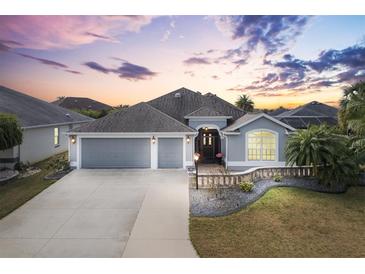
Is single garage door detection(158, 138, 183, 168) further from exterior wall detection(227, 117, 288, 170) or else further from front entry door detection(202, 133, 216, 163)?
front entry door detection(202, 133, 216, 163)

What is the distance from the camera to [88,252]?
225 inches

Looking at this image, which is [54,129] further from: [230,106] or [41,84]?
[230,106]

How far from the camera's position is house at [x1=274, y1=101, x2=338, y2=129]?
1892cm

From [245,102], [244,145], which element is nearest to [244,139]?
[244,145]

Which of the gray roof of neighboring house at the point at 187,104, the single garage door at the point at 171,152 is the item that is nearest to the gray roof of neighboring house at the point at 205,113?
the gray roof of neighboring house at the point at 187,104

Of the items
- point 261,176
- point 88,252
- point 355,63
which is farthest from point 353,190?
point 88,252

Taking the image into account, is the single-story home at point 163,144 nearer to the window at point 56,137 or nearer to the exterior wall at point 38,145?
the exterior wall at point 38,145

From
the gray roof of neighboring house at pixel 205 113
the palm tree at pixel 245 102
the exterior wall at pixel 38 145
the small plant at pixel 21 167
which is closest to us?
the small plant at pixel 21 167

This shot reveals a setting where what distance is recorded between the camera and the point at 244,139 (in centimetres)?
1329

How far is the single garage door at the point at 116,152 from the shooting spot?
43.0 feet

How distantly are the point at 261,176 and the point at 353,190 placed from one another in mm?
3438

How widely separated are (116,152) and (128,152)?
572 millimetres

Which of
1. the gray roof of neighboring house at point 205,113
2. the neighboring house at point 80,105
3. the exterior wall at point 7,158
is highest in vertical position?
the neighboring house at point 80,105

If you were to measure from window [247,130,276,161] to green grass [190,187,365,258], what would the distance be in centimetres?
402
